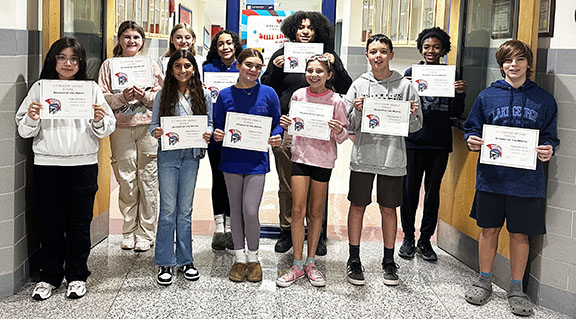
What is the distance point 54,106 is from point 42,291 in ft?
3.13

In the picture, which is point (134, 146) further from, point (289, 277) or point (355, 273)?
point (355, 273)

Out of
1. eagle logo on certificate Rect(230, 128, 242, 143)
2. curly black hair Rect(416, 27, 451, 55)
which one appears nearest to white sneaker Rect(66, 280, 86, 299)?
eagle logo on certificate Rect(230, 128, 242, 143)

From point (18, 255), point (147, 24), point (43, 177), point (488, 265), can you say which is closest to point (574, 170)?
point (488, 265)

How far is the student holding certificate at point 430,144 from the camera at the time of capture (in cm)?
381

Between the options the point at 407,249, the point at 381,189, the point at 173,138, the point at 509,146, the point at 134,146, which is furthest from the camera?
the point at 407,249

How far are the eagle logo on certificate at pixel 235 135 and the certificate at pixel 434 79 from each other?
1176 mm

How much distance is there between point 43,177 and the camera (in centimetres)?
300

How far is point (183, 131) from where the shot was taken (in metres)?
3.19

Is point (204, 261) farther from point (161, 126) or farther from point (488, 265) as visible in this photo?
point (488, 265)

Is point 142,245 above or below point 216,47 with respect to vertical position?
below

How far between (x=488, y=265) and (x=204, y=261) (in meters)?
1.70

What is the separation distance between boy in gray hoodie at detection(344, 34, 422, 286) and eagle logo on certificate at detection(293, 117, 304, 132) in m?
Answer: 0.30

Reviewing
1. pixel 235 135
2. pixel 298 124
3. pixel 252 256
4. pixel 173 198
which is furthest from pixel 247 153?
pixel 252 256

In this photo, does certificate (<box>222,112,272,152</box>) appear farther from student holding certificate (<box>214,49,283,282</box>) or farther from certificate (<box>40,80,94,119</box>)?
certificate (<box>40,80,94,119</box>)
